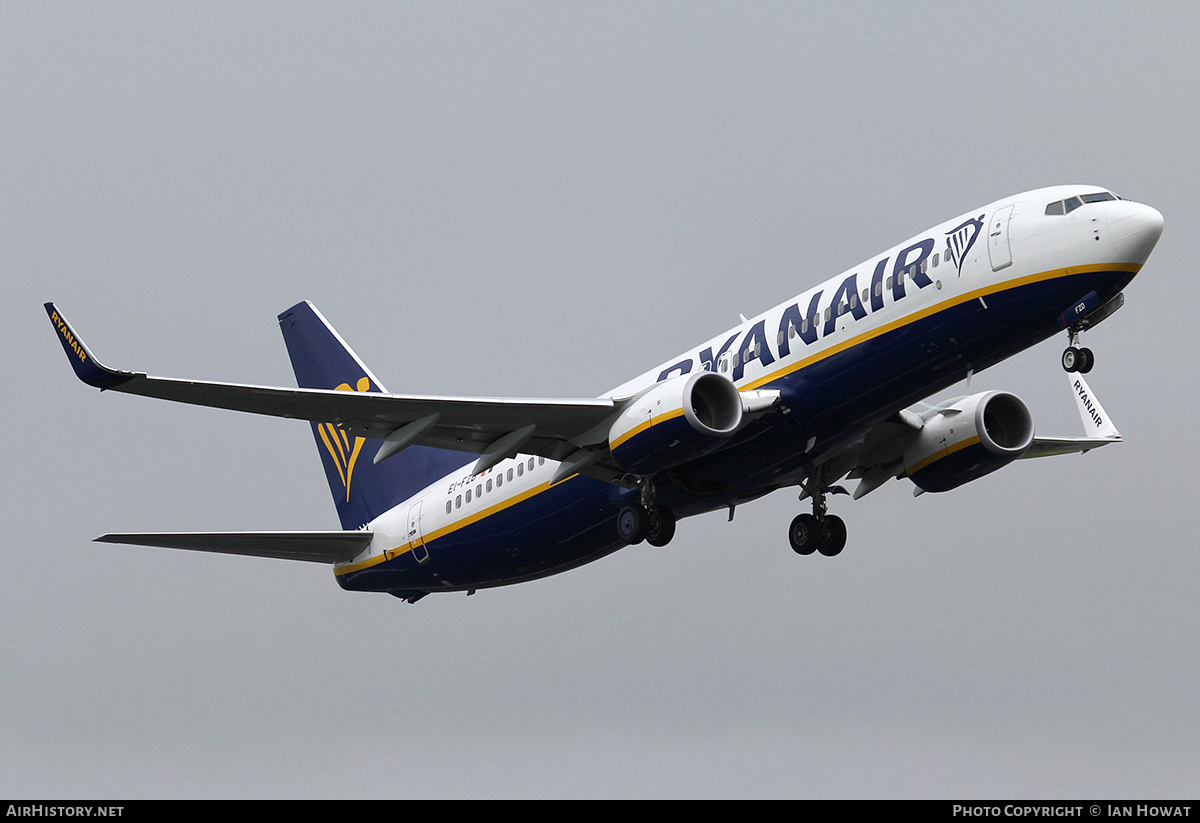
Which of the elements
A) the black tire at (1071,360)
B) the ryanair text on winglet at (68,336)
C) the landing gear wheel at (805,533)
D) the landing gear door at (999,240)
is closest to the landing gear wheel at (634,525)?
the landing gear wheel at (805,533)

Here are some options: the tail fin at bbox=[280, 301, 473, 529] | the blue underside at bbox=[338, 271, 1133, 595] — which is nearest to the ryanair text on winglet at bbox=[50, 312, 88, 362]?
the blue underside at bbox=[338, 271, 1133, 595]

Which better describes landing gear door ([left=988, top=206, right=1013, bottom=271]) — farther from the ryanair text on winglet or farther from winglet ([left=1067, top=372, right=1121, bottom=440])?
the ryanair text on winglet

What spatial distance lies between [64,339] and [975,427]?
20.1 meters

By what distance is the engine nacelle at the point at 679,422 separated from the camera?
3141 cm

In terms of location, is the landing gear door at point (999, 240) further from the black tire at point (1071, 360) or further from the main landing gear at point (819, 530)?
the main landing gear at point (819, 530)

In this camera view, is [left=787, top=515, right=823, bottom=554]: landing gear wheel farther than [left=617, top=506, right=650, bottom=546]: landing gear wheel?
Yes

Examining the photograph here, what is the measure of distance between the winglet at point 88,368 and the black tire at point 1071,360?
17.1m

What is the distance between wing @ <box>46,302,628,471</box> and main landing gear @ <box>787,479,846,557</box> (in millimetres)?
6223

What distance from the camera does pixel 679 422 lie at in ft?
103

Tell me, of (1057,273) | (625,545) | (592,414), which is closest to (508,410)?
(592,414)

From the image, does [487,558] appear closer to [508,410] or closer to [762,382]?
[508,410]

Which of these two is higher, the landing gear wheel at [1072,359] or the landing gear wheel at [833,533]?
the landing gear wheel at [833,533]

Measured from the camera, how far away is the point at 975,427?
3603 centimetres

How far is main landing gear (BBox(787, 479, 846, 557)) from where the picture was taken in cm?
3738
